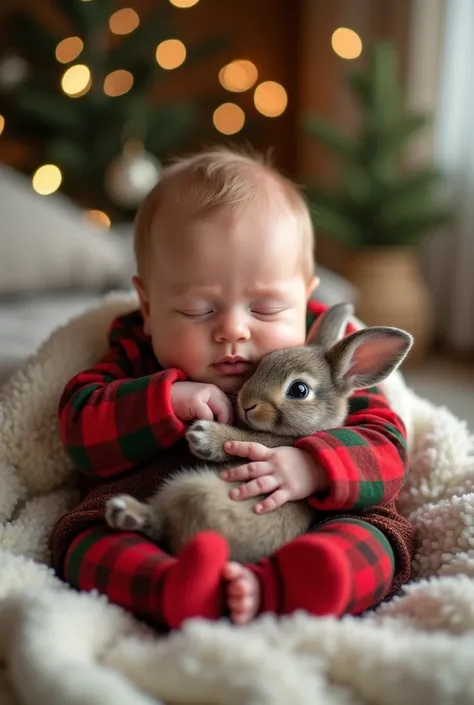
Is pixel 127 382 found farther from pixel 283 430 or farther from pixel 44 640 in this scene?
pixel 44 640

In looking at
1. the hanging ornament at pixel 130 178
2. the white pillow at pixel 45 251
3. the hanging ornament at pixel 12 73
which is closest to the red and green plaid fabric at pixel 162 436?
the white pillow at pixel 45 251

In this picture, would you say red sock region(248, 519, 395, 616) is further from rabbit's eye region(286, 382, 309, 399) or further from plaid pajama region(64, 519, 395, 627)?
rabbit's eye region(286, 382, 309, 399)

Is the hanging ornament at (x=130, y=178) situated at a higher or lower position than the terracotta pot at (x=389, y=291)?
higher

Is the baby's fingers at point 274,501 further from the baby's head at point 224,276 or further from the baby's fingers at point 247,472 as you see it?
the baby's head at point 224,276

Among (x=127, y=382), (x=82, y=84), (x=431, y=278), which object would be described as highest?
(x=82, y=84)

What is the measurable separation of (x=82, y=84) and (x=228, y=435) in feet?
8.55

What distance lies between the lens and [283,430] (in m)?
0.95

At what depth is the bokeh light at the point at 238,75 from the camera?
364 cm

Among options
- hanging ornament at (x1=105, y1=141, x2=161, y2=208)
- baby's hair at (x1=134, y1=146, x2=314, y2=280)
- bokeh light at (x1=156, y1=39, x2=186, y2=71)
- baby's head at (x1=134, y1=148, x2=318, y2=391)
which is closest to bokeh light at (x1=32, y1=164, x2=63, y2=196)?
hanging ornament at (x1=105, y1=141, x2=161, y2=208)

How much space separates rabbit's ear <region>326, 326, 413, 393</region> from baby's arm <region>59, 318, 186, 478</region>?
0.68ft

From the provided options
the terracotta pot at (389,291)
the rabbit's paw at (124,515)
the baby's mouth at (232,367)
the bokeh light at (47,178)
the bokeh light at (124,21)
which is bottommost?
the terracotta pot at (389,291)

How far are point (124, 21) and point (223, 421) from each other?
115 inches

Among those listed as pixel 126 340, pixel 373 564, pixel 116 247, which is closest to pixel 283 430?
pixel 373 564

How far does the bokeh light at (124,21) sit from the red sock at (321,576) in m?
3.07
